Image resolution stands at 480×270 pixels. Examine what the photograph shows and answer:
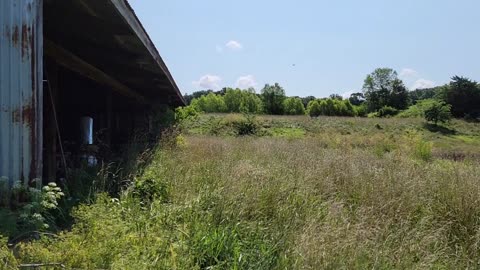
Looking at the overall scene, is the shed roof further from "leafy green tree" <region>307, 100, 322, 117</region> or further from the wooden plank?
"leafy green tree" <region>307, 100, 322, 117</region>

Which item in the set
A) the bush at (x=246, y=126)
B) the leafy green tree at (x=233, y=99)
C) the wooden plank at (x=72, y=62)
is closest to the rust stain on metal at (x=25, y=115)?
the wooden plank at (x=72, y=62)

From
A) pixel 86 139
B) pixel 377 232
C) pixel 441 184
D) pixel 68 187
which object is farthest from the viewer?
pixel 86 139

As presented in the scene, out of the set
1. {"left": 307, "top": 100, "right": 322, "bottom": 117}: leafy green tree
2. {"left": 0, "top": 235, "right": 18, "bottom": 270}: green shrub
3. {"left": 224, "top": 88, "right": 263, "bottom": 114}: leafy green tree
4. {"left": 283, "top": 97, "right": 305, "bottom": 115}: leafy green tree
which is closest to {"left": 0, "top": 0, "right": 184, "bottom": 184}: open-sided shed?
{"left": 0, "top": 235, "right": 18, "bottom": 270}: green shrub

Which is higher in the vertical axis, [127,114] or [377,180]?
[127,114]

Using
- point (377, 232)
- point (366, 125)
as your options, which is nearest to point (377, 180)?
point (377, 232)

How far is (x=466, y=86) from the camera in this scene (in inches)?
2339

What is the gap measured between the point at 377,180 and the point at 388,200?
0.85 meters

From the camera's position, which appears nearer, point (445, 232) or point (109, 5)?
point (109, 5)

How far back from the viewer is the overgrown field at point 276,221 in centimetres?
323

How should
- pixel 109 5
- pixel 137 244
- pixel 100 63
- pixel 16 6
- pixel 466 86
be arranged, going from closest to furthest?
Answer: 1. pixel 137 244
2. pixel 16 6
3. pixel 109 5
4. pixel 100 63
5. pixel 466 86

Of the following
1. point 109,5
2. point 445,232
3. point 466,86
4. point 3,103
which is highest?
point 466,86

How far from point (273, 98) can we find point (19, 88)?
5993 centimetres

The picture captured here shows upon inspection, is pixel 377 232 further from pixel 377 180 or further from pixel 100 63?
pixel 100 63

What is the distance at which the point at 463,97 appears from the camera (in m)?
59.2
